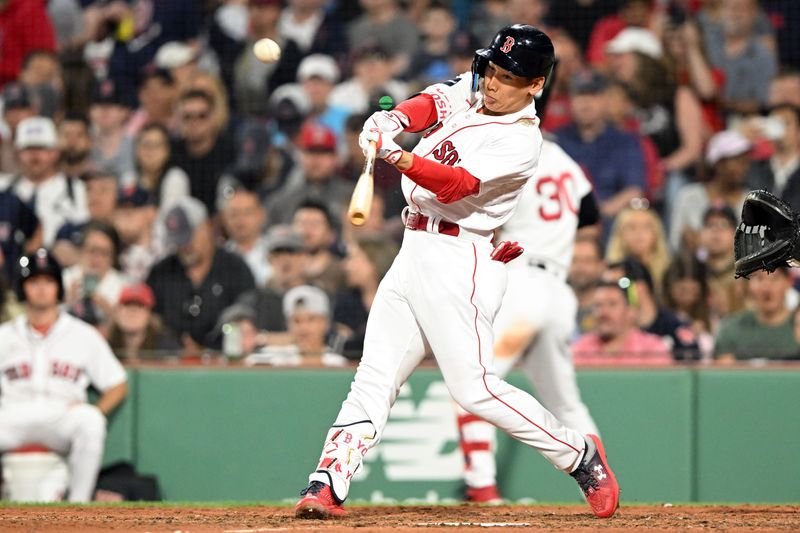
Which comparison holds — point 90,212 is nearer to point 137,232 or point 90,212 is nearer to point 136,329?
point 137,232

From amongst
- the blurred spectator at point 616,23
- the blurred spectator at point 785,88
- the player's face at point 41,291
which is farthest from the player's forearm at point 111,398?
the blurred spectator at point 785,88

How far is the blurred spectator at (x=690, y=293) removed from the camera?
7.93m

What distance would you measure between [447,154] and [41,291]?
340 centimetres

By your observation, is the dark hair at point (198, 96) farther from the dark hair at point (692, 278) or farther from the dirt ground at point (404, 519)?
the dirt ground at point (404, 519)

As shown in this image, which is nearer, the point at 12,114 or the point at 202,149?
the point at 202,149

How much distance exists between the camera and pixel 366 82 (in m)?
9.51

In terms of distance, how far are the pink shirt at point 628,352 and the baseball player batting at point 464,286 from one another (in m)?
2.39

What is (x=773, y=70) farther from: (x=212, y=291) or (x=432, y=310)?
(x=432, y=310)

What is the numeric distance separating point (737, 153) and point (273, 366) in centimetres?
339

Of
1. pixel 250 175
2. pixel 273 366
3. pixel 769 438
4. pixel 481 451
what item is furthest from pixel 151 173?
pixel 769 438

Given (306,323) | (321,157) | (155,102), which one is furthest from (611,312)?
(155,102)

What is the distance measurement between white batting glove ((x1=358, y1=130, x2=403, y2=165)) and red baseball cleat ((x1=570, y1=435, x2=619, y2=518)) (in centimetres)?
140

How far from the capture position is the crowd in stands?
7.93 meters

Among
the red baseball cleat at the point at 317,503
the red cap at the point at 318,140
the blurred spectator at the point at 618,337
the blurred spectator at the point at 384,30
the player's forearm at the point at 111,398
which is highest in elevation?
the blurred spectator at the point at 384,30
